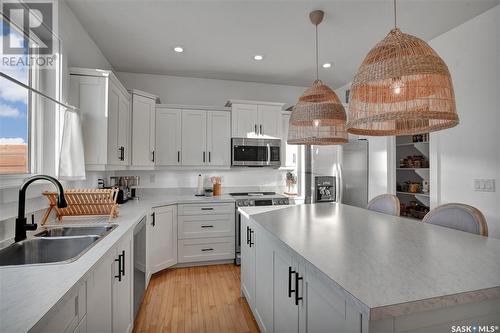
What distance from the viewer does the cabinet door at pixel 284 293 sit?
1310 mm

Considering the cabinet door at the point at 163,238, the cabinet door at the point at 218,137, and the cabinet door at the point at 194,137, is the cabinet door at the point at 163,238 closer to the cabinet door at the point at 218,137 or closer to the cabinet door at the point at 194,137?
the cabinet door at the point at 194,137

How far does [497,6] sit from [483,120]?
0.97 metres

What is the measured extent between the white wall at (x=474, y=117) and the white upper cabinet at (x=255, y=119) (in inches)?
79.8

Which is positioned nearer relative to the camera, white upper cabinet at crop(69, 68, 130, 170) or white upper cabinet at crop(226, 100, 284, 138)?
white upper cabinet at crop(69, 68, 130, 170)

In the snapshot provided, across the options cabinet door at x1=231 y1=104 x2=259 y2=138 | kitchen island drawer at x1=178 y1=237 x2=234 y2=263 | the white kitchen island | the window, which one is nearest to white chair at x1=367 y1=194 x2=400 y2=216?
the white kitchen island

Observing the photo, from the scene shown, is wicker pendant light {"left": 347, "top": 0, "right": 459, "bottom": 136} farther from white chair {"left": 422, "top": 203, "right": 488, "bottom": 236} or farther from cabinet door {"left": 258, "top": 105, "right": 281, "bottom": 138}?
cabinet door {"left": 258, "top": 105, "right": 281, "bottom": 138}

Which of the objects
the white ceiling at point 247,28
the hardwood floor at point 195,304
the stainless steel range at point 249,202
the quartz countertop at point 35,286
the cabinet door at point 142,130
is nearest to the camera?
the quartz countertop at point 35,286

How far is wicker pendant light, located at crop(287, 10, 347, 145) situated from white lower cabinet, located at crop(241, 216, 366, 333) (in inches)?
33.2

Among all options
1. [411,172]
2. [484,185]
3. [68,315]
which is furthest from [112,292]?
[411,172]

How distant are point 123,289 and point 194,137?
2.28m

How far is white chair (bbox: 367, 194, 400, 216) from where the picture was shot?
216 cm

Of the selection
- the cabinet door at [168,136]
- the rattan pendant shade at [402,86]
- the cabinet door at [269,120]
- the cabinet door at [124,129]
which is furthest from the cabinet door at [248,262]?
the cabinet door at [269,120]

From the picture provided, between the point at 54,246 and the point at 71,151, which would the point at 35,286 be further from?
the point at 71,151

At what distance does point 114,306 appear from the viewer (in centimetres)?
151
